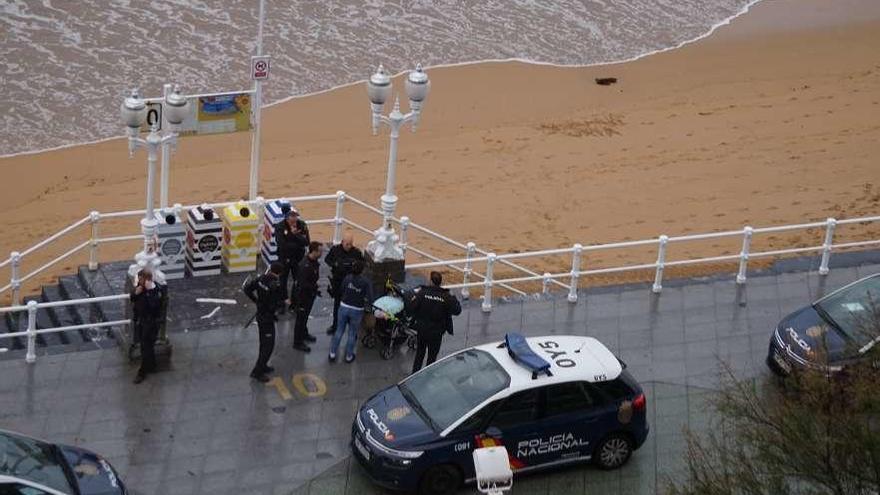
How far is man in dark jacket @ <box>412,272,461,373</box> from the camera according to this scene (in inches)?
705

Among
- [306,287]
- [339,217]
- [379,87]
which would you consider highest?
[379,87]

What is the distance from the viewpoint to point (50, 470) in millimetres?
14695

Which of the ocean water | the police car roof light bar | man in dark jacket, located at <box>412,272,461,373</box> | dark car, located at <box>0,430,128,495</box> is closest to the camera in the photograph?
dark car, located at <box>0,430,128,495</box>

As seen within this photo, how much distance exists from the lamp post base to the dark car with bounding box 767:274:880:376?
188 inches

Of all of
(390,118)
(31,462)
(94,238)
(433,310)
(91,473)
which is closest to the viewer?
(31,462)

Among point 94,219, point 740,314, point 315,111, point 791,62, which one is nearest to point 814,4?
point 791,62

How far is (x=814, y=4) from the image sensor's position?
38656mm

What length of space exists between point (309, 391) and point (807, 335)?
5763 millimetres

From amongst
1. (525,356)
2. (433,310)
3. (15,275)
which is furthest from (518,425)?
(15,275)

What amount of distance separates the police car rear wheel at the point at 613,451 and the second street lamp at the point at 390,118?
15.0 feet

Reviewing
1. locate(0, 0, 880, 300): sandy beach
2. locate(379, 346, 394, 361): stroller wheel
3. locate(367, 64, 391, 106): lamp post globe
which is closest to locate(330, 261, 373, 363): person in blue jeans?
locate(379, 346, 394, 361): stroller wheel

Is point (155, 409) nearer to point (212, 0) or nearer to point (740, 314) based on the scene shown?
point (740, 314)

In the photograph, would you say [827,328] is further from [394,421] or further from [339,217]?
[339,217]

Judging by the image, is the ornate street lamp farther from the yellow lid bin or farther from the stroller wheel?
the stroller wheel
